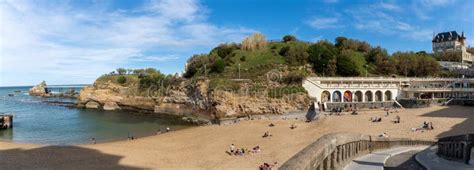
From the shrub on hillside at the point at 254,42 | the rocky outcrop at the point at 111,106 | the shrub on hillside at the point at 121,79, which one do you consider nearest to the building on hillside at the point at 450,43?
the shrub on hillside at the point at 254,42

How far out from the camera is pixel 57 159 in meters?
24.2

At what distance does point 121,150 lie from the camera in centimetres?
2792

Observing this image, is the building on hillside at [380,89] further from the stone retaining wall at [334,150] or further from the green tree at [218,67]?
the stone retaining wall at [334,150]

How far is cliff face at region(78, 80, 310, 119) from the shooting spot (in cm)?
5169

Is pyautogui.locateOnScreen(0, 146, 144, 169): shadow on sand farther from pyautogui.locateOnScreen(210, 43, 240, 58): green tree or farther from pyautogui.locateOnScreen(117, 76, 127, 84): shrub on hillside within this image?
pyautogui.locateOnScreen(117, 76, 127, 84): shrub on hillside

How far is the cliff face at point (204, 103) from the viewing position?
51.7 m

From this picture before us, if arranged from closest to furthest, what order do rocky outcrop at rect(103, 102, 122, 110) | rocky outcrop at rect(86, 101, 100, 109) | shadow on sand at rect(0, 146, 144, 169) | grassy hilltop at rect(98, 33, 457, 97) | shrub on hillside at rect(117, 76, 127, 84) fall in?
1. shadow on sand at rect(0, 146, 144, 169)
2. grassy hilltop at rect(98, 33, 457, 97)
3. rocky outcrop at rect(103, 102, 122, 110)
4. rocky outcrop at rect(86, 101, 100, 109)
5. shrub on hillside at rect(117, 76, 127, 84)

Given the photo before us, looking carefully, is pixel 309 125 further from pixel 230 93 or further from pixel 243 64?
pixel 243 64

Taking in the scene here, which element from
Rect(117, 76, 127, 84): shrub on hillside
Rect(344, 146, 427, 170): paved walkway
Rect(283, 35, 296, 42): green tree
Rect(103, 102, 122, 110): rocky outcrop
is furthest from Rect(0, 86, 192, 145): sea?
Rect(283, 35, 296, 42): green tree

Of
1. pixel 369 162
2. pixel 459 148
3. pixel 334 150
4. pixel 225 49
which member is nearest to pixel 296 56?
pixel 225 49

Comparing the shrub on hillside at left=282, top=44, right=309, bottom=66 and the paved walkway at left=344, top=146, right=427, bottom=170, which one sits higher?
the shrub on hillside at left=282, top=44, right=309, bottom=66

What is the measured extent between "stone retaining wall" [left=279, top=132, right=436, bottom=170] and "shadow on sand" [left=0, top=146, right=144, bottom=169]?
624 inches

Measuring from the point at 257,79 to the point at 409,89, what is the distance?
979 inches

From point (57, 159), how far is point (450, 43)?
127m
